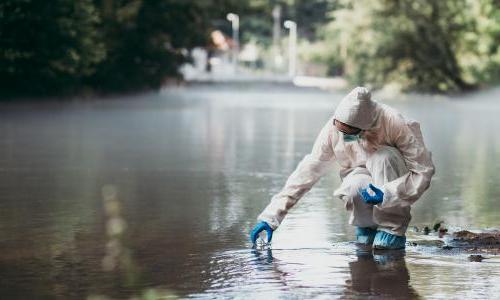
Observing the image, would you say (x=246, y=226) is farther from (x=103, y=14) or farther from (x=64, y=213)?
(x=103, y=14)

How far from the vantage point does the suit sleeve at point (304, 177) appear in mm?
7684

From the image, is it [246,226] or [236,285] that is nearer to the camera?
[236,285]

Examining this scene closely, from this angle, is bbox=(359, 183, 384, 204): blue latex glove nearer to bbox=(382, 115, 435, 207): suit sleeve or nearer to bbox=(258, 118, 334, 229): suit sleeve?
bbox=(382, 115, 435, 207): suit sleeve

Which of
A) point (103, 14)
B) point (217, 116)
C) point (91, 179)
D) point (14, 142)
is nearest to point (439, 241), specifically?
point (91, 179)

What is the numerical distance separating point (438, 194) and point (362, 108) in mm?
4627

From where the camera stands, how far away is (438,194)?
11.6 meters

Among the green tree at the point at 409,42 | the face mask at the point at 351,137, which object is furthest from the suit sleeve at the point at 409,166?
the green tree at the point at 409,42

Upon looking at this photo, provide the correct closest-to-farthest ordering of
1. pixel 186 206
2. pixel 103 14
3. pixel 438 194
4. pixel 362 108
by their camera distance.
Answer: pixel 362 108, pixel 186 206, pixel 438 194, pixel 103 14

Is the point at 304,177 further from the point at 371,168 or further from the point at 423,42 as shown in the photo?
the point at 423,42

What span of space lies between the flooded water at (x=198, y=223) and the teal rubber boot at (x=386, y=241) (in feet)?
0.33

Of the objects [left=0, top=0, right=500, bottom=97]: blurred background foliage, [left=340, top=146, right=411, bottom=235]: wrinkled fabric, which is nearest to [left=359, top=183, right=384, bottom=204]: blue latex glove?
[left=340, top=146, right=411, bottom=235]: wrinkled fabric

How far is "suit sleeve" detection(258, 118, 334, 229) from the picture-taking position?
7.68 m

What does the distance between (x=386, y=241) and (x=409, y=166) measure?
1.65 ft

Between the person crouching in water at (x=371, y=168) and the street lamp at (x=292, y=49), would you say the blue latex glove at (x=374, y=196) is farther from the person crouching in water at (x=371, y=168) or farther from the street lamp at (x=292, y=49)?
the street lamp at (x=292, y=49)
